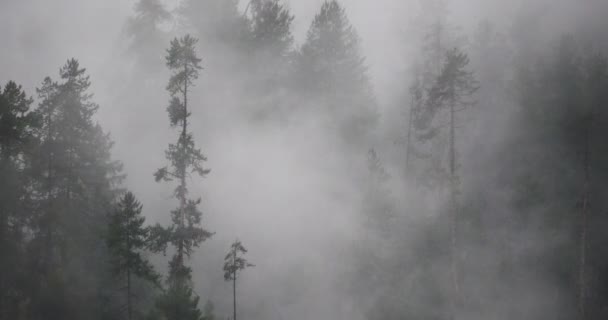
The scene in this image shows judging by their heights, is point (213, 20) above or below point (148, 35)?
above

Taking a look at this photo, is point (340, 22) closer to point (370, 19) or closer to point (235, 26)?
point (235, 26)

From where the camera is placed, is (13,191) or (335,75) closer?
(13,191)

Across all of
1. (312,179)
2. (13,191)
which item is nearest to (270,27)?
(312,179)

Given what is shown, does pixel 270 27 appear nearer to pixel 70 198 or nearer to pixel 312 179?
pixel 312 179

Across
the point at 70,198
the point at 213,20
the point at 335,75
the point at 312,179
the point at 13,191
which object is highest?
the point at 213,20

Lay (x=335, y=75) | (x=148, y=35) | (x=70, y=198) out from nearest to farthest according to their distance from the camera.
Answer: (x=70, y=198) < (x=335, y=75) < (x=148, y=35)

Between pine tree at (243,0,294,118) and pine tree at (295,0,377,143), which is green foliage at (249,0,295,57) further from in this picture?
pine tree at (295,0,377,143)

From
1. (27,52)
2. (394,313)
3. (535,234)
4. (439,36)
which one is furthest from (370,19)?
(27,52)

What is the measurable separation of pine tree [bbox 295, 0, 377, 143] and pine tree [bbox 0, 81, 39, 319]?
20.2 m

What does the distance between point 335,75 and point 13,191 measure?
939 inches

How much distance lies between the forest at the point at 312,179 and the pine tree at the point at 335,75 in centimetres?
17

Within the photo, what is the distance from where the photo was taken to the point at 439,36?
3938 centimetres

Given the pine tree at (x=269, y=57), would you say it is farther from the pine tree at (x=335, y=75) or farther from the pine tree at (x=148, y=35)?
the pine tree at (x=148, y=35)

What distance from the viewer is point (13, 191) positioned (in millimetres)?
19750
